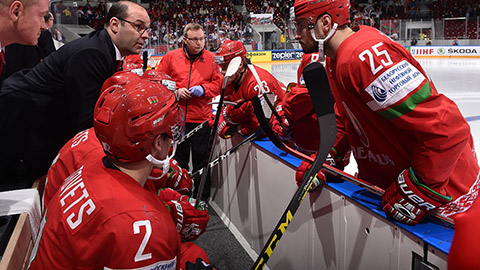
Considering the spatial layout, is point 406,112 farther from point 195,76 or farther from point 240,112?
point 195,76

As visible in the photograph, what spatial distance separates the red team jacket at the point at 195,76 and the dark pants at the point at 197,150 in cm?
13

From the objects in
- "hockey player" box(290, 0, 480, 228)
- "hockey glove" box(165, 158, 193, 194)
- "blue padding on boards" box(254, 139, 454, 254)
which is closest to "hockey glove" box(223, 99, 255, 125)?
"hockey glove" box(165, 158, 193, 194)

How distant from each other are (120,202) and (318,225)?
3.06ft

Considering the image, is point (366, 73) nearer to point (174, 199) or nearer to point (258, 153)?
point (174, 199)

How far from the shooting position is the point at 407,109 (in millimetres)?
1090

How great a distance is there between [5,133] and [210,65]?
209 cm

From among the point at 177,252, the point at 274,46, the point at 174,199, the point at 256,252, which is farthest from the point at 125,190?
the point at 274,46

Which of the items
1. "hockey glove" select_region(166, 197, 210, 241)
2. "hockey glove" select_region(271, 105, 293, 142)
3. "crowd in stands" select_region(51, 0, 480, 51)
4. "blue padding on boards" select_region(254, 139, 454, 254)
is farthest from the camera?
"crowd in stands" select_region(51, 0, 480, 51)

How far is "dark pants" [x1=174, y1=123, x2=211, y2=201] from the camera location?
336 cm

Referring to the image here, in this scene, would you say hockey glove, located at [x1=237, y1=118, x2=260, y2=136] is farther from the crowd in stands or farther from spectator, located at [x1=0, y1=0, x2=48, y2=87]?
the crowd in stands

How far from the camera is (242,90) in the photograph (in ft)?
8.86

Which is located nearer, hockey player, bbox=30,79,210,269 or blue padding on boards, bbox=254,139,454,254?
hockey player, bbox=30,79,210,269

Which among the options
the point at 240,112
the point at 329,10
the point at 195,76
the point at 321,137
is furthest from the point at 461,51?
the point at 321,137

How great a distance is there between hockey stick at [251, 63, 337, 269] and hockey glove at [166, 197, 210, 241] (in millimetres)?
309
